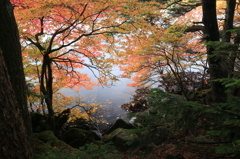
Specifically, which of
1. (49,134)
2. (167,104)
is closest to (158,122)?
(167,104)

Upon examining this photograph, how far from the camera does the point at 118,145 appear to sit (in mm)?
5660

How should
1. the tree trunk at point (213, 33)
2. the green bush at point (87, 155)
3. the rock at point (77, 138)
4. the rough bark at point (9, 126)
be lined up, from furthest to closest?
the rock at point (77, 138)
the tree trunk at point (213, 33)
the green bush at point (87, 155)
the rough bark at point (9, 126)

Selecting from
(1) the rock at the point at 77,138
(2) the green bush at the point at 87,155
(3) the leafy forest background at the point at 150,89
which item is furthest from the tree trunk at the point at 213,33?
(1) the rock at the point at 77,138

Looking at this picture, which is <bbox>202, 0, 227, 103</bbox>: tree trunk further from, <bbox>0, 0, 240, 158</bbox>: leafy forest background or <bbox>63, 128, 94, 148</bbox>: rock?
<bbox>63, 128, 94, 148</bbox>: rock

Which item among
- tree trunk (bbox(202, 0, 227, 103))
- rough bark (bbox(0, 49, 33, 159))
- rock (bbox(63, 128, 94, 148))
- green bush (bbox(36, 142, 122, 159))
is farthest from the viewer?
rock (bbox(63, 128, 94, 148))

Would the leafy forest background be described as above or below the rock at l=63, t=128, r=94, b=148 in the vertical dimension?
above

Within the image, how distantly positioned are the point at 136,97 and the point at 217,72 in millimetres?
6268

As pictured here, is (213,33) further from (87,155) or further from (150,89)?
(87,155)

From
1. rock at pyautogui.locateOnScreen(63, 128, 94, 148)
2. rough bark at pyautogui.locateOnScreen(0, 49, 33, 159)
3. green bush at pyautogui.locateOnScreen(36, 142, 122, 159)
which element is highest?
rough bark at pyautogui.locateOnScreen(0, 49, 33, 159)

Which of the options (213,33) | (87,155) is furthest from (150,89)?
(213,33)

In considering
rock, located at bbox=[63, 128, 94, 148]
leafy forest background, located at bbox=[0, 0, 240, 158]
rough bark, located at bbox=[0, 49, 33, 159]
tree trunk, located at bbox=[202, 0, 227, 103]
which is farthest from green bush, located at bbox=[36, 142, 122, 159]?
rock, located at bbox=[63, 128, 94, 148]

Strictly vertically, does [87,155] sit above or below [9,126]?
below

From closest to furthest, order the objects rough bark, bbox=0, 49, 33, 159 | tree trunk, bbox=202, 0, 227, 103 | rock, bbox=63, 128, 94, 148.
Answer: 1. rough bark, bbox=0, 49, 33, 159
2. tree trunk, bbox=202, 0, 227, 103
3. rock, bbox=63, 128, 94, 148

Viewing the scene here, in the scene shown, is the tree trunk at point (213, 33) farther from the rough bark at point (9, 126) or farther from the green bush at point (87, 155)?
the rough bark at point (9, 126)
